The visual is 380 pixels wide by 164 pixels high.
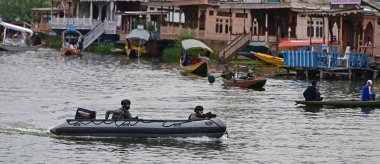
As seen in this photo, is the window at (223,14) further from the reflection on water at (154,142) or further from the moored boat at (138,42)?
the reflection on water at (154,142)

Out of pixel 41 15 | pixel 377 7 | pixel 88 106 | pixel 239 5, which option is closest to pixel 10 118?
pixel 88 106

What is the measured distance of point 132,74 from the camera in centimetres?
6341

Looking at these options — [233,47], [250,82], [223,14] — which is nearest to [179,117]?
[250,82]

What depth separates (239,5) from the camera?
257 feet

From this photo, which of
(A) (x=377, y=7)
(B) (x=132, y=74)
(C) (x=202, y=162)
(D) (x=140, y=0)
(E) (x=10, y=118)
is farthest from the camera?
(D) (x=140, y=0)

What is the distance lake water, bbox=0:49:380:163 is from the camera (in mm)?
29312

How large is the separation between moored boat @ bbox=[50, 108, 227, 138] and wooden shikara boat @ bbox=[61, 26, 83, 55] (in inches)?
2282

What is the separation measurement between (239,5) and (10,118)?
4274 cm

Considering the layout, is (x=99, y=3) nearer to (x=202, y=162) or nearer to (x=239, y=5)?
(x=239, y=5)

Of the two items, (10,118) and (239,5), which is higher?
(239,5)

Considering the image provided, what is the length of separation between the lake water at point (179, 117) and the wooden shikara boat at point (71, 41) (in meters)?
22.2

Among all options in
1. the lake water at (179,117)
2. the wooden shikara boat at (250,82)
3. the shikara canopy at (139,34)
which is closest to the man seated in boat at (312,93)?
the lake water at (179,117)

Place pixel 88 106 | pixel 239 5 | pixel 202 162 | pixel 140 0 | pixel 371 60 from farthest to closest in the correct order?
pixel 140 0 < pixel 239 5 < pixel 371 60 < pixel 88 106 < pixel 202 162

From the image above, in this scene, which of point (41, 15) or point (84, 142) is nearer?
point (84, 142)
